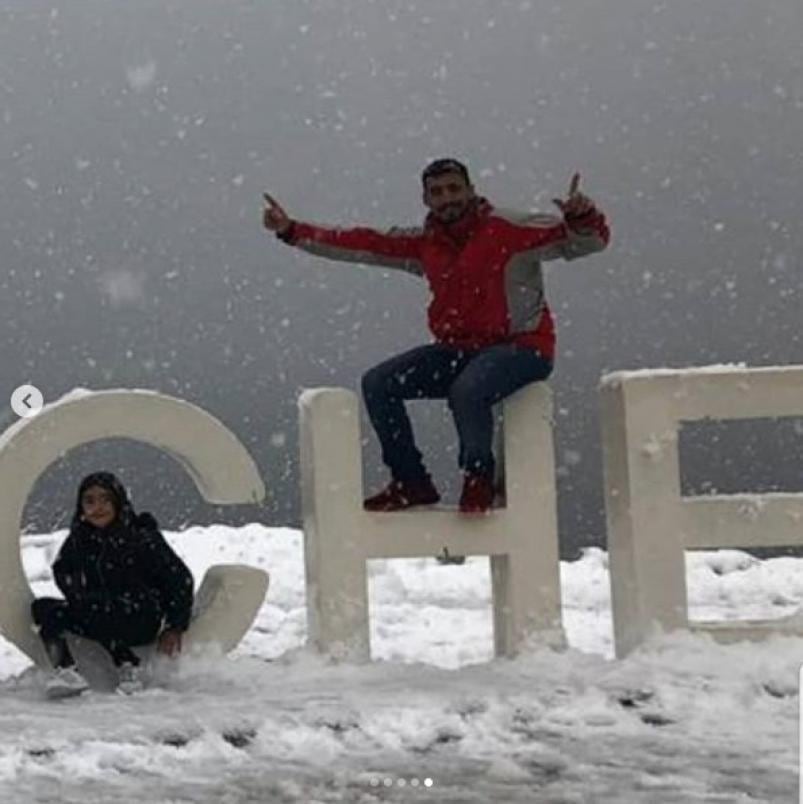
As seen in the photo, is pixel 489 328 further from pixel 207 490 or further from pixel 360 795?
pixel 360 795

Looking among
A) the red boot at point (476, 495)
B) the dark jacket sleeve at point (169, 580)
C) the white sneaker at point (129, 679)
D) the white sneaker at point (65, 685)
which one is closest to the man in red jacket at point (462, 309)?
the red boot at point (476, 495)

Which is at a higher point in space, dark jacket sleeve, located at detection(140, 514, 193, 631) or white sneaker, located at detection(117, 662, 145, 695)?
dark jacket sleeve, located at detection(140, 514, 193, 631)

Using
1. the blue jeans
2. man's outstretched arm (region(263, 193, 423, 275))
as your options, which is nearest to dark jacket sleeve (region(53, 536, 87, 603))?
the blue jeans

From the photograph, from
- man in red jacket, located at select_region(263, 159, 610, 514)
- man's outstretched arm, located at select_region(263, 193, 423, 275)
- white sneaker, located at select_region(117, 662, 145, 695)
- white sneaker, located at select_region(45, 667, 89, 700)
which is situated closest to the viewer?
white sneaker, located at select_region(45, 667, 89, 700)

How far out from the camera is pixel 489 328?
659 centimetres

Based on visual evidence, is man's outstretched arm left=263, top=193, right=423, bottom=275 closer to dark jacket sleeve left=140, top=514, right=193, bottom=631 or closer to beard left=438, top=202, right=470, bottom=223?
beard left=438, top=202, right=470, bottom=223

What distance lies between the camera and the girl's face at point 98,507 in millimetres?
6398

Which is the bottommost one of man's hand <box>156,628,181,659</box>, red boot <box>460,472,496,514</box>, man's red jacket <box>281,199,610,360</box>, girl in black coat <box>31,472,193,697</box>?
man's hand <box>156,628,181,659</box>

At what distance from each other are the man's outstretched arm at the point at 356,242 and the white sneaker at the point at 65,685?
6.75ft

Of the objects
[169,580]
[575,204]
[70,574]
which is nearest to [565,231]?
[575,204]

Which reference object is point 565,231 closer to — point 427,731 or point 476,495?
point 476,495

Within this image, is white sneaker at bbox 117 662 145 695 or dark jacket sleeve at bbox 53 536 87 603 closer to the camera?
white sneaker at bbox 117 662 145 695

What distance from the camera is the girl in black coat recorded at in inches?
248

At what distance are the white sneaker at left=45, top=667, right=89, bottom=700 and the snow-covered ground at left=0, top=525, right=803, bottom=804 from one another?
0.11 meters
